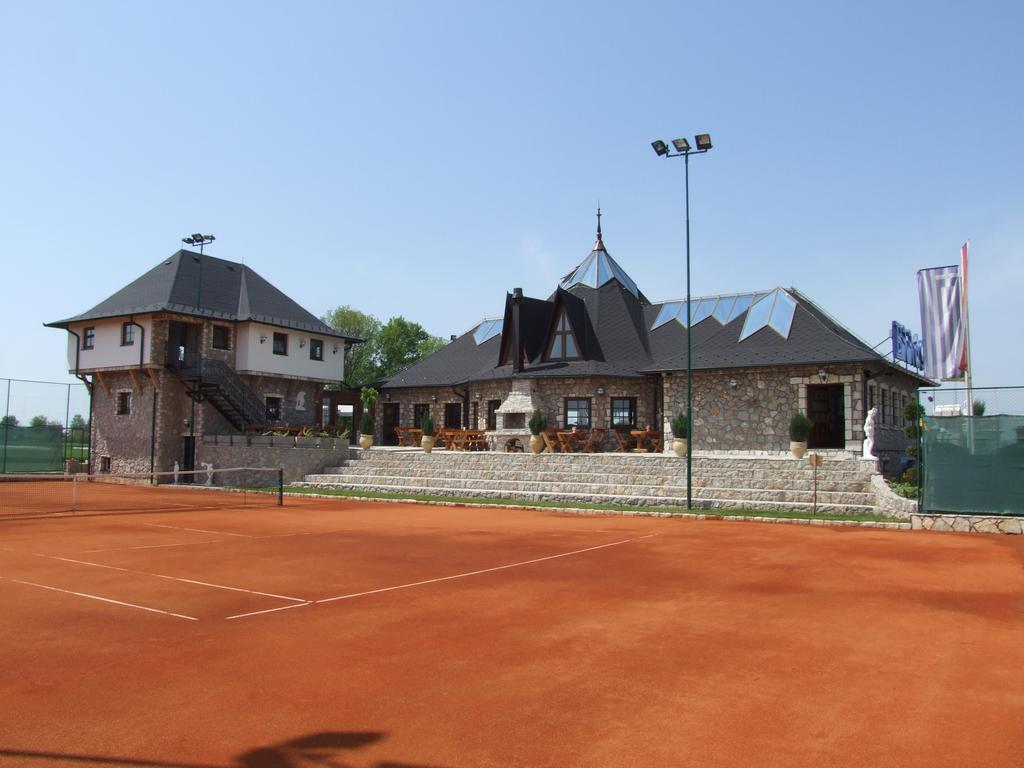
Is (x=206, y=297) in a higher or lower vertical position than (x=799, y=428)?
higher

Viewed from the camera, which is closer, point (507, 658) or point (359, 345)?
point (507, 658)

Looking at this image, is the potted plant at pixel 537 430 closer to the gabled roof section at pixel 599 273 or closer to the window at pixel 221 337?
the gabled roof section at pixel 599 273

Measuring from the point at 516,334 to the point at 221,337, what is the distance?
12501 mm

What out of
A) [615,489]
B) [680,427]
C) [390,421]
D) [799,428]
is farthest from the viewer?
[390,421]

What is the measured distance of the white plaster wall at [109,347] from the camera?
31781 mm

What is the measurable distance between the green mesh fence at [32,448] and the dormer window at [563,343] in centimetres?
2205

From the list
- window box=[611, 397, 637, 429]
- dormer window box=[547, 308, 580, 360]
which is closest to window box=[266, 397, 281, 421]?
dormer window box=[547, 308, 580, 360]

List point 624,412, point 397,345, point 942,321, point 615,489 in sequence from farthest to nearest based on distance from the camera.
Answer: point 397,345, point 624,412, point 615,489, point 942,321

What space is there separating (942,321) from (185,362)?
27116mm

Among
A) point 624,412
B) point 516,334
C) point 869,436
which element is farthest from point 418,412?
point 869,436

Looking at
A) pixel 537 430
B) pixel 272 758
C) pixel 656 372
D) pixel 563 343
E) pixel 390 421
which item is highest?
pixel 563 343

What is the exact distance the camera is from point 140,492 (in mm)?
27438

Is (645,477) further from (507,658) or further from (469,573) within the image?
(507,658)

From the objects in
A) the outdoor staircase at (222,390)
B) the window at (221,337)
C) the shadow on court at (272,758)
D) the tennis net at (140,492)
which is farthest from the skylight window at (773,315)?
the shadow on court at (272,758)
